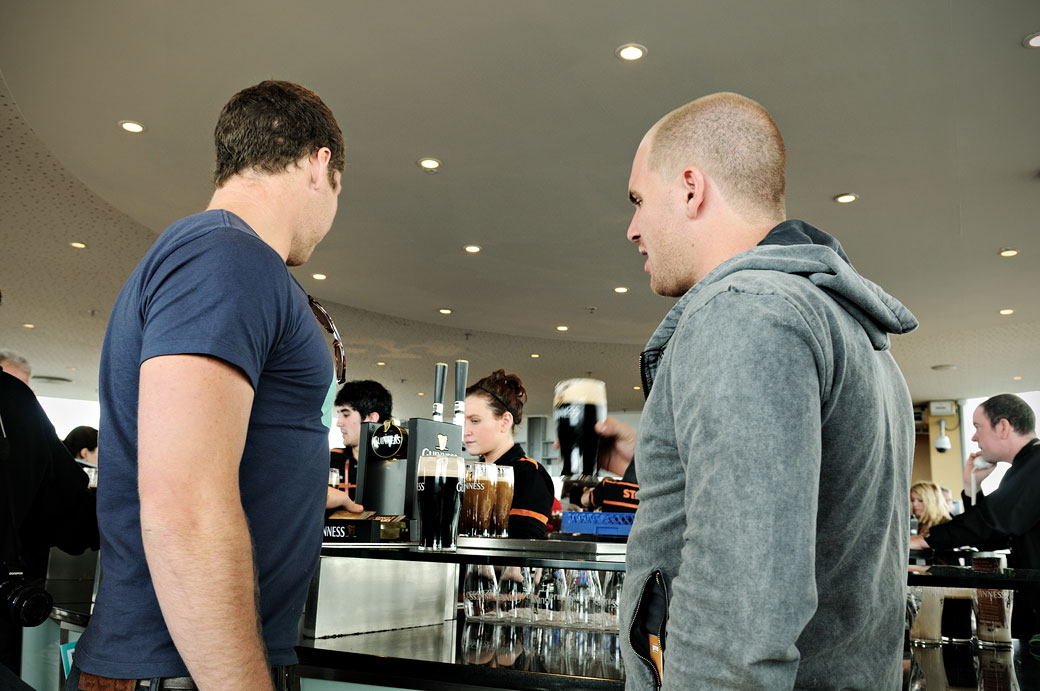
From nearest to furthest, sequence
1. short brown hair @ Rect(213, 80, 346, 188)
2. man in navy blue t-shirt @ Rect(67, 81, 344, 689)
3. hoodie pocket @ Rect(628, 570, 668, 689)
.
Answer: hoodie pocket @ Rect(628, 570, 668, 689), man in navy blue t-shirt @ Rect(67, 81, 344, 689), short brown hair @ Rect(213, 80, 346, 188)

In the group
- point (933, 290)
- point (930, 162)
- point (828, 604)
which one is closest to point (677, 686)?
point (828, 604)

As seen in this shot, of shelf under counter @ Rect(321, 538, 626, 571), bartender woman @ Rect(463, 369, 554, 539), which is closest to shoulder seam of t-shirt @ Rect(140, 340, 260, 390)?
shelf under counter @ Rect(321, 538, 626, 571)

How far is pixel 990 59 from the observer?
3.78 meters

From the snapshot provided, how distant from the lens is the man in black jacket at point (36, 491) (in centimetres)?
203

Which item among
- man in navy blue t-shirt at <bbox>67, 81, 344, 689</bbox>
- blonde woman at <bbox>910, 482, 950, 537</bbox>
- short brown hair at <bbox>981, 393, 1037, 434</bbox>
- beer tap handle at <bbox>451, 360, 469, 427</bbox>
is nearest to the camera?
man in navy blue t-shirt at <bbox>67, 81, 344, 689</bbox>

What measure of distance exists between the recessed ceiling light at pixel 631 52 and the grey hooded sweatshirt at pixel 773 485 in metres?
2.99

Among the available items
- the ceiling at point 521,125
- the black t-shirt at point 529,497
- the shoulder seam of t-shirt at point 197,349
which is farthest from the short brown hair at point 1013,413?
the shoulder seam of t-shirt at point 197,349

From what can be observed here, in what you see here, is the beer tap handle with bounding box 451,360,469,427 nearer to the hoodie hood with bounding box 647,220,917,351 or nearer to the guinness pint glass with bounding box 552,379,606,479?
the guinness pint glass with bounding box 552,379,606,479

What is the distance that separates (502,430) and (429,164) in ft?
8.38

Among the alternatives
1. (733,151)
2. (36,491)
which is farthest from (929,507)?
(733,151)

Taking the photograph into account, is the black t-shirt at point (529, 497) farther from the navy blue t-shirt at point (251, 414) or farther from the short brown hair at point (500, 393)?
the navy blue t-shirt at point (251, 414)

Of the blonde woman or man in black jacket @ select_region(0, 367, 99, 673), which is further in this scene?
the blonde woman

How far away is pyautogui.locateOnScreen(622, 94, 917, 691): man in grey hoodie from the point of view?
26.6 inches

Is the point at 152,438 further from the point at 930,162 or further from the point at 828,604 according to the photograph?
the point at 930,162
